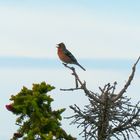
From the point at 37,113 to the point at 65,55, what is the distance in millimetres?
6673

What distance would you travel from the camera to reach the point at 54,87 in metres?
30.4

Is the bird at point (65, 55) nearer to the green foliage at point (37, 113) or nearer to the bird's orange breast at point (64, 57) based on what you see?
the bird's orange breast at point (64, 57)

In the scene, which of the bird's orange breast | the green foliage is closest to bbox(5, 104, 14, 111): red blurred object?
the green foliage

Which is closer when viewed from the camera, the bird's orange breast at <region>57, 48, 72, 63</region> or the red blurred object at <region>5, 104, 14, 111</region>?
the red blurred object at <region>5, 104, 14, 111</region>

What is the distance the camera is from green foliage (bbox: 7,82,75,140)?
29.8 metres

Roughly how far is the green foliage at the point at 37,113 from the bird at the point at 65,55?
5498 mm

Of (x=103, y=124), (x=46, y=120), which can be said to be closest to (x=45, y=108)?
(x=46, y=120)

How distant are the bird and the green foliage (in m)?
5.50

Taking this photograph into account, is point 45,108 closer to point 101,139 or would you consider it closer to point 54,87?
point 54,87

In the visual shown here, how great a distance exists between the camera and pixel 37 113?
29.8 metres

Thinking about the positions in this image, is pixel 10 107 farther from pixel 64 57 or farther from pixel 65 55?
pixel 65 55

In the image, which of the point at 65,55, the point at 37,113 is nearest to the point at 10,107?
the point at 37,113

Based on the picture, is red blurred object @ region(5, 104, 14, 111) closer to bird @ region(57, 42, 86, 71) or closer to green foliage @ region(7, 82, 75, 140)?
green foliage @ region(7, 82, 75, 140)

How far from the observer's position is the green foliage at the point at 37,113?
97.9 ft
